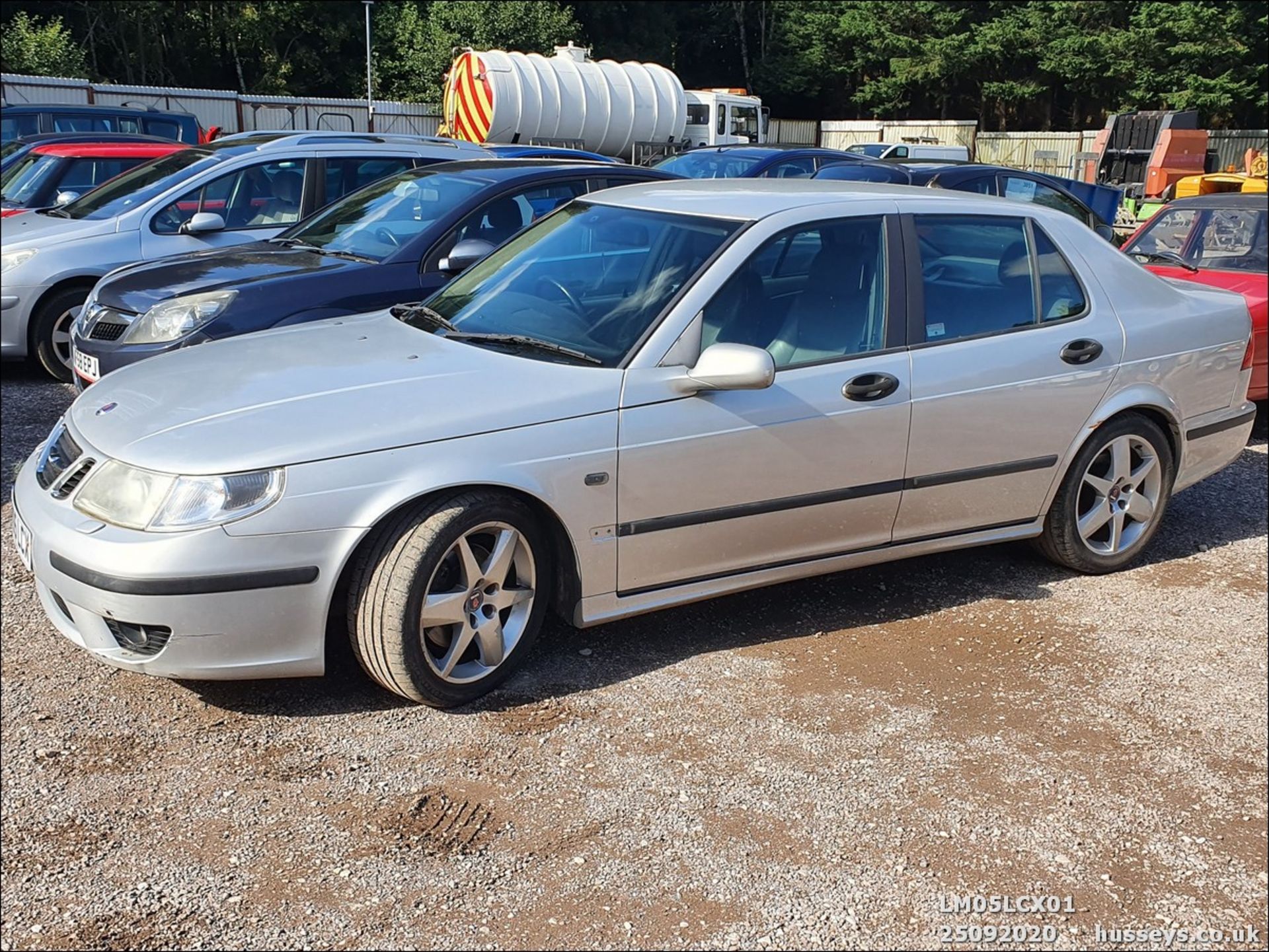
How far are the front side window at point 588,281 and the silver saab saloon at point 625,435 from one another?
13 mm

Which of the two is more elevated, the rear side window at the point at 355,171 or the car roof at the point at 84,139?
the car roof at the point at 84,139

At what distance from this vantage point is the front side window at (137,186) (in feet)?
28.4

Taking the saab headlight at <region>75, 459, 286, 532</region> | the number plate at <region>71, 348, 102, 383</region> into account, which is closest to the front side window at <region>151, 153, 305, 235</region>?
the number plate at <region>71, 348, 102, 383</region>

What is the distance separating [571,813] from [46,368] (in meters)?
6.55

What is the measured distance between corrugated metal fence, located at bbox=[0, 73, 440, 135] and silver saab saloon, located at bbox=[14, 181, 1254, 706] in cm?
2146

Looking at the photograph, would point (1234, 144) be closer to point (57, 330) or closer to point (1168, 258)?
point (1168, 258)

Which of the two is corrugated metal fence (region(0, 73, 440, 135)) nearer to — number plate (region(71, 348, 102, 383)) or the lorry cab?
the lorry cab

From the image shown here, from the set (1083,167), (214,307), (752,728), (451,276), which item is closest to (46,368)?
(214,307)

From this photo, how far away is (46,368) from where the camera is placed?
8367 mm

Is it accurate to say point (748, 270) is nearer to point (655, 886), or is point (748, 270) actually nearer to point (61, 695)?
point (655, 886)

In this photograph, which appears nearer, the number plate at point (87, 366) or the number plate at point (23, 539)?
the number plate at point (23, 539)

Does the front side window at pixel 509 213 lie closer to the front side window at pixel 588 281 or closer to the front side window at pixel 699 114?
the front side window at pixel 588 281

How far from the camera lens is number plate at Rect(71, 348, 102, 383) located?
21.6ft

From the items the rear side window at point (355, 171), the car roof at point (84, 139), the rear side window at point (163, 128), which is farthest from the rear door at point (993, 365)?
the rear side window at point (163, 128)
